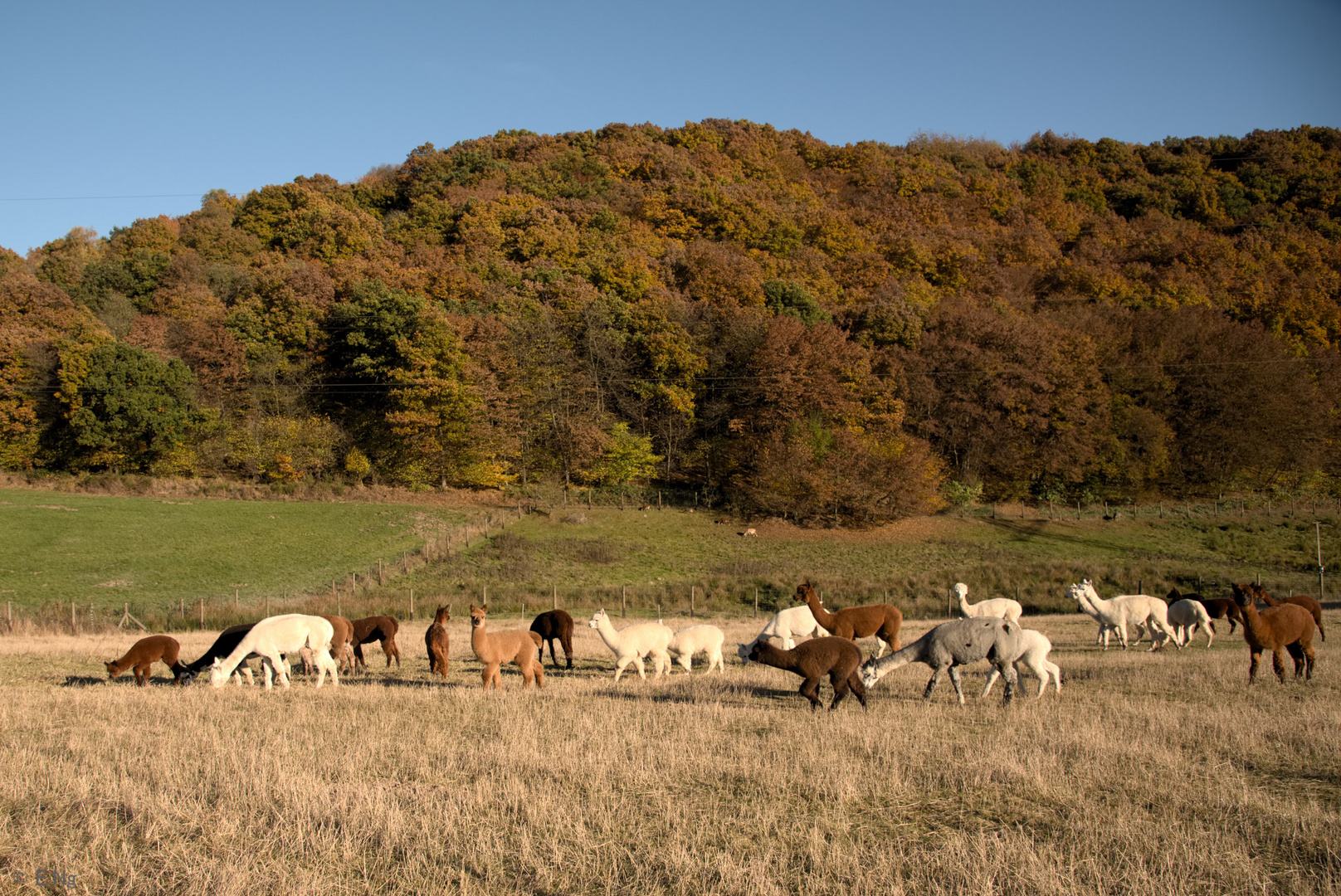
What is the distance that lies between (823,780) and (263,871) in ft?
15.1

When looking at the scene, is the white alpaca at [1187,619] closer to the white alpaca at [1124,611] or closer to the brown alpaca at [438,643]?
the white alpaca at [1124,611]

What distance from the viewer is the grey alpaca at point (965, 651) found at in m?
11.7

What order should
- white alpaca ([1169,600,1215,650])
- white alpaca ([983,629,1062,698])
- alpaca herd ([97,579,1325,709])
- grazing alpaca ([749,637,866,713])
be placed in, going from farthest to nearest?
white alpaca ([1169,600,1215,650]) < white alpaca ([983,629,1062,698]) < alpaca herd ([97,579,1325,709]) < grazing alpaca ([749,637,866,713])

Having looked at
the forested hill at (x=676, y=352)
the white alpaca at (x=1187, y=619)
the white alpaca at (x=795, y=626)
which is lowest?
the white alpaca at (x=1187, y=619)

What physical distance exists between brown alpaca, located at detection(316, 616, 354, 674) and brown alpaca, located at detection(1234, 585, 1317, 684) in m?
14.9

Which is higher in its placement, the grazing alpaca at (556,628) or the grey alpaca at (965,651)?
the grey alpaca at (965,651)

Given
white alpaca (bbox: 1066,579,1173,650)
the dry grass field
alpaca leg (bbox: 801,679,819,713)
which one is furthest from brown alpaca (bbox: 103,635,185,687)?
white alpaca (bbox: 1066,579,1173,650)

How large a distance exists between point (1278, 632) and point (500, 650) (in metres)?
11.9

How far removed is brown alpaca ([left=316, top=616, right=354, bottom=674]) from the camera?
15.9 metres

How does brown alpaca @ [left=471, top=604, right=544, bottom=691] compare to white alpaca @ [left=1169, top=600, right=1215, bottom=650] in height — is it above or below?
above

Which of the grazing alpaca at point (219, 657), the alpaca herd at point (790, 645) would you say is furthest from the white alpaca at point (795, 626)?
the grazing alpaca at point (219, 657)

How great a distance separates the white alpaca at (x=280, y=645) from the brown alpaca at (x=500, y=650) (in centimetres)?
268

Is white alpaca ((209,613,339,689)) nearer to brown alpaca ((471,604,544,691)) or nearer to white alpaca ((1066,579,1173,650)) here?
brown alpaca ((471,604,544,691))

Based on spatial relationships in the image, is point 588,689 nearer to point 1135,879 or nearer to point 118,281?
point 1135,879
